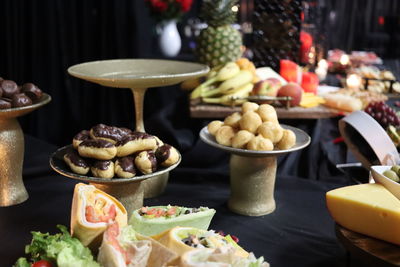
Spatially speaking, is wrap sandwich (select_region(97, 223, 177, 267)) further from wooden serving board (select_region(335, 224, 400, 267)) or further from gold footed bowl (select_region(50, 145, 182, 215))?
wooden serving board (select_region(335, 224, 400, 267))

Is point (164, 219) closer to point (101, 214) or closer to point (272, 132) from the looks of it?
point (101, 214)

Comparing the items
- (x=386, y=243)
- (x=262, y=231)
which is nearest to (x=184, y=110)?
(x=262, y=231)

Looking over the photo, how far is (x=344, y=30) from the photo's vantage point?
6.55 meters

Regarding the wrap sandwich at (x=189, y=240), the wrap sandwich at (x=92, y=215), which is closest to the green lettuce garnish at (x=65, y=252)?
the wrap sandwich at (x=92, y=215)

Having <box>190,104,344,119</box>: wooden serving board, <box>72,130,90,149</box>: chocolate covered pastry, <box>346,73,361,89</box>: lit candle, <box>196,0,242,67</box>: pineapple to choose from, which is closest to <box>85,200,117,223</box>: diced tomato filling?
<box>72,130,90,149</box>: chocolate covered pastry

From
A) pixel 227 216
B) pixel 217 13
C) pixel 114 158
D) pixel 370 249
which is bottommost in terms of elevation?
pixel 227 216

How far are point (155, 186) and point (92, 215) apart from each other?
528mm

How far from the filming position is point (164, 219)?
0.92 meters

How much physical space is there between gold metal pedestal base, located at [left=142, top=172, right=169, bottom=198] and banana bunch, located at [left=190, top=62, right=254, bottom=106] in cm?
48


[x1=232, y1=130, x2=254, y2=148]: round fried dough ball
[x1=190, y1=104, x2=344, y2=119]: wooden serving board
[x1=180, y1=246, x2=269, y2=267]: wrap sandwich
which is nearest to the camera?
[x1=180, y1=246, x2=269, y2=267]: wrap sandwich

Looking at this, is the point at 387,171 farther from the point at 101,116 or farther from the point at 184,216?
the point at 101,116

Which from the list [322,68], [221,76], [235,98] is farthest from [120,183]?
[322,68]

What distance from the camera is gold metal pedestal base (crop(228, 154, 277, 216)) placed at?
1.19 m

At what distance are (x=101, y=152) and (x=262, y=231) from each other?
457 mm
